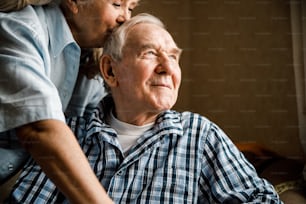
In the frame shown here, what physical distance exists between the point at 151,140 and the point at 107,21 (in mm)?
246

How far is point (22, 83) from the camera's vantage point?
706 millimetres

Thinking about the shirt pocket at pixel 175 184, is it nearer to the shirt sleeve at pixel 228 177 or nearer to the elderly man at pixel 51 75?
the shirt sleeve at pixel 228 177

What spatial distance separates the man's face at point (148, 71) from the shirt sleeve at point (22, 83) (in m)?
0.17

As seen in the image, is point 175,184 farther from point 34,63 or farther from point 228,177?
point 34,63

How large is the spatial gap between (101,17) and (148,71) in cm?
14

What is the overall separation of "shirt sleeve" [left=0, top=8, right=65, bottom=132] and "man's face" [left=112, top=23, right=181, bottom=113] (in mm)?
174

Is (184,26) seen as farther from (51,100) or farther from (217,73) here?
(51,100)

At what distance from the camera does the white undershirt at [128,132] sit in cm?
88

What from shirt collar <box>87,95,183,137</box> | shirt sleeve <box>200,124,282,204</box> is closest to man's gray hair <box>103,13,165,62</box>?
shirt collar <box>87,95,183,137</box>

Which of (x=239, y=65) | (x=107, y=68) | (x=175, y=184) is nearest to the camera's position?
(x=175, y=184)

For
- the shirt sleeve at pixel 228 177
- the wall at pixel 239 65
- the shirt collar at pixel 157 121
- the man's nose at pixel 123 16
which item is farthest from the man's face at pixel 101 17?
the wall at pixel 239 65

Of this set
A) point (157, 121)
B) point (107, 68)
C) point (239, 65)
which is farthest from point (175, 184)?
point (239, 65)

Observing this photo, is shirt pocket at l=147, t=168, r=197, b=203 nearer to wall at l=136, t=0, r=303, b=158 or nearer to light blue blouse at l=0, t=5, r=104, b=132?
light blue blouse at l=0, t=5, r=104, b=132

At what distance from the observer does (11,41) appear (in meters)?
0.75
